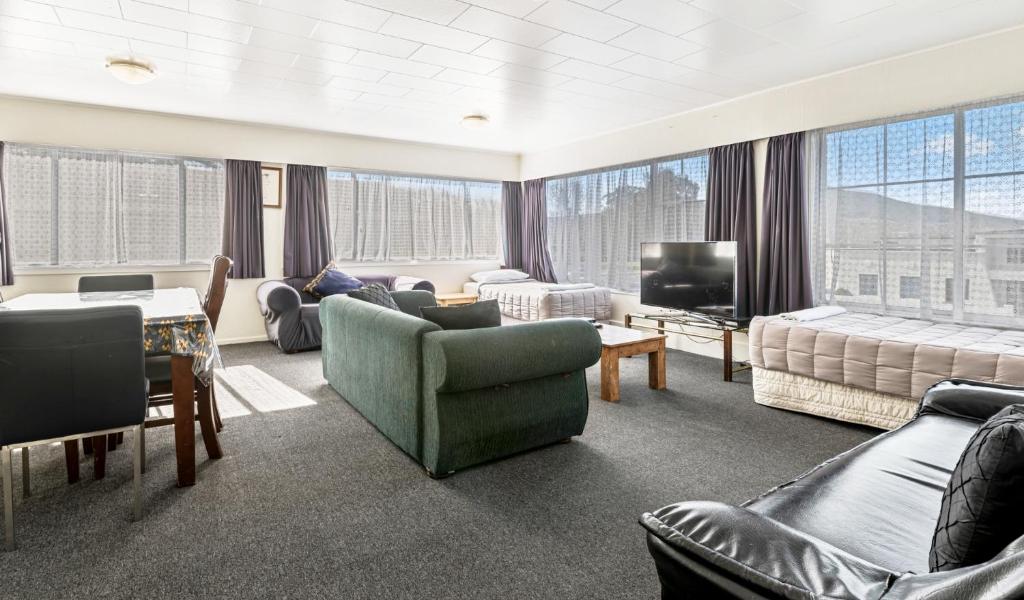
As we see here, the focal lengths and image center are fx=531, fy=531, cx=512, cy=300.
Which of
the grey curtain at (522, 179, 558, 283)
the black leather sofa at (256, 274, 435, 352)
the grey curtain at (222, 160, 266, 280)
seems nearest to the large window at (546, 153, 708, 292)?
the grey curtain at (522, 179, 558, 283)

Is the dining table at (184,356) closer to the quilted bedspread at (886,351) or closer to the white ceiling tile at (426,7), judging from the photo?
the white ceiling tile at (426,7)

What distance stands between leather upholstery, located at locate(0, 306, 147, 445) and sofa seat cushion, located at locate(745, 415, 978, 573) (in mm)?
2234

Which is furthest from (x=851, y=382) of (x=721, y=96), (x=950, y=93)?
(x=721, y=96)

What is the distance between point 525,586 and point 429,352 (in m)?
1.06

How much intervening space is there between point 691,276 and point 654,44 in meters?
2.05

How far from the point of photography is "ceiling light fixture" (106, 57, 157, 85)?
3.52 m

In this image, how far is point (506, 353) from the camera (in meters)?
2.50

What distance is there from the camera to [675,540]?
94 cm

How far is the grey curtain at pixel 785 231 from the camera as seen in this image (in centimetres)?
443

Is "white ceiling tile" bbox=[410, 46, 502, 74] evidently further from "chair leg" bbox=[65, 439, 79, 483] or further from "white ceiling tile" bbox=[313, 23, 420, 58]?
"chair leg" bbox=[65, 439, 79, 483]

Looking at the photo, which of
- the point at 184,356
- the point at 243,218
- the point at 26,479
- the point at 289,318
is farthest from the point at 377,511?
the point at 243,218

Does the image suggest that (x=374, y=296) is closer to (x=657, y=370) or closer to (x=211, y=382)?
(x=211, y=382)

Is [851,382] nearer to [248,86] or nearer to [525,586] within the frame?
[525,586]

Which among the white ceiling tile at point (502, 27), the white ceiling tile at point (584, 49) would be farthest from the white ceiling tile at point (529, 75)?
the white ceiling tile at point (502, 27)
